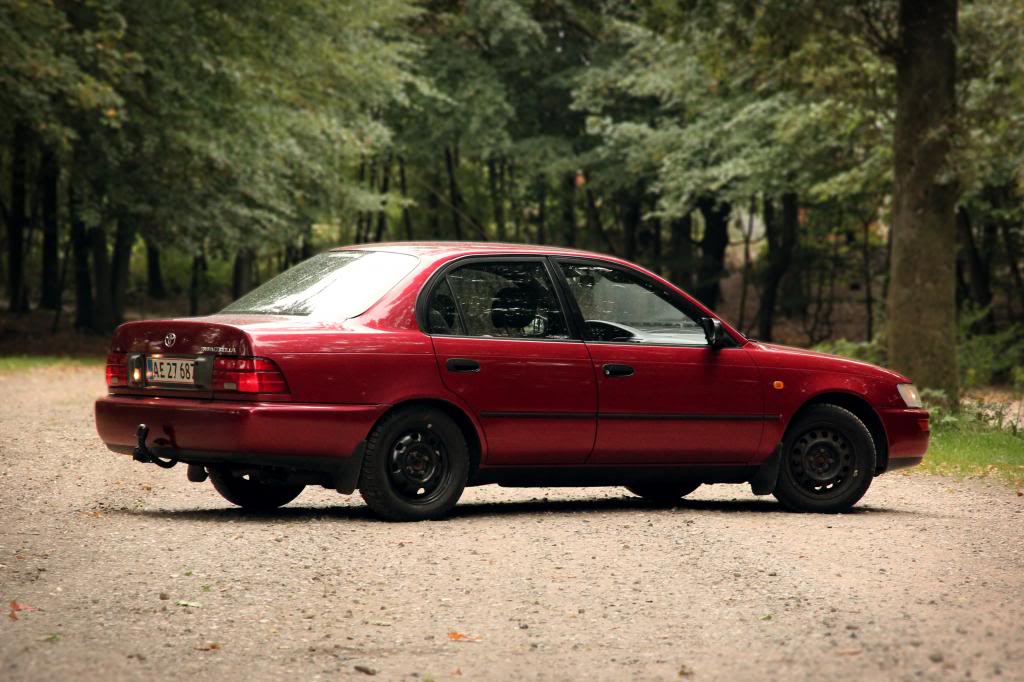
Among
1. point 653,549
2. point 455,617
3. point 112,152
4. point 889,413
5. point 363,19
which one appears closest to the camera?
point 455,617

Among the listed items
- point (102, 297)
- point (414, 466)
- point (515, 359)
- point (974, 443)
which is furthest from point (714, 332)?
point (102, 297)

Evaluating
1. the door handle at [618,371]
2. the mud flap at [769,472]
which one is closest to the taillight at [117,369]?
the door handle at [618,371]

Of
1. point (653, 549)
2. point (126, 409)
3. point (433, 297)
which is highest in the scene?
point (433, 297)

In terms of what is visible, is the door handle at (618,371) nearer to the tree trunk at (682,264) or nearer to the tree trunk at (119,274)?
the tree trunk at (682,264)

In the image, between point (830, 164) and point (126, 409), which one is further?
point (830, 164)

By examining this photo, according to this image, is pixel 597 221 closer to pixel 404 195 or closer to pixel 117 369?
pixel 404 195

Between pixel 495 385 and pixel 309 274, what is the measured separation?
138 cm

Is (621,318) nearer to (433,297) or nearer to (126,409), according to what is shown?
(433,297)

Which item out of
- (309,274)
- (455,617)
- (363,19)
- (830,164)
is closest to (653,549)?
(455,617)

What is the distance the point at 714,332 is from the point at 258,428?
300 cm

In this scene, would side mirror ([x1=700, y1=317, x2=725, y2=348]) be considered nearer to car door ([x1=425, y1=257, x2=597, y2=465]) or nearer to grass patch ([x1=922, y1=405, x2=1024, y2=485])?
car door ([x1=425, y1=257, x2=597, y2=465])

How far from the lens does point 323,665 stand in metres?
5.20

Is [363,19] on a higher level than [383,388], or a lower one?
higher

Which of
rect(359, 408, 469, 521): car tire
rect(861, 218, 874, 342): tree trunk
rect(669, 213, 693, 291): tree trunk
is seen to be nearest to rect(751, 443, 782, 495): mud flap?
rect(359, 408, 469, 521): car tire
